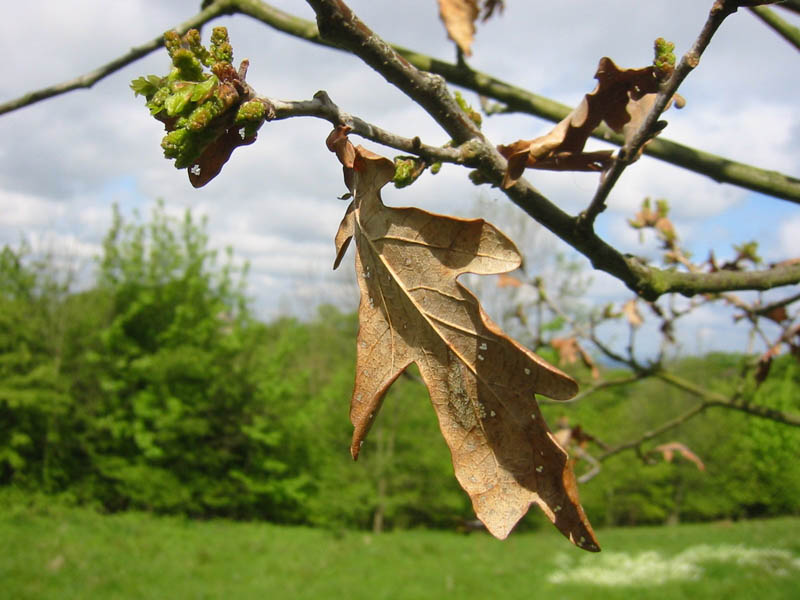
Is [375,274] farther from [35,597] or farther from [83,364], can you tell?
[83,364]

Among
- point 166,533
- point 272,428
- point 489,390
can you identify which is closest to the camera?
point 489,390

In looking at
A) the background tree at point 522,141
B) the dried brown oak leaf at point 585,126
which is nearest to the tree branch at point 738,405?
the background tree at point 522,141

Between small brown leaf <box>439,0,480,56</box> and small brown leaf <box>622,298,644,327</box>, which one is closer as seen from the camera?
small brown leaf <box>439,0,480,56</box>

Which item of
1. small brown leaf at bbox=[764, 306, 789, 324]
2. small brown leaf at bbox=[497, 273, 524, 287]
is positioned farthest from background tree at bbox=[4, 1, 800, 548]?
small brown leaf at bbox=[497, 273, 524, 287]

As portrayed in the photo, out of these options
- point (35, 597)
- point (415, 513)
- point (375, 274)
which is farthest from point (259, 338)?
point (375, 274)

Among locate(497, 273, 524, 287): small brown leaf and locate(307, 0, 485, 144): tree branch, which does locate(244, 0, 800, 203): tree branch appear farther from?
locate(497, 273, 524, 287): small brown leaf
